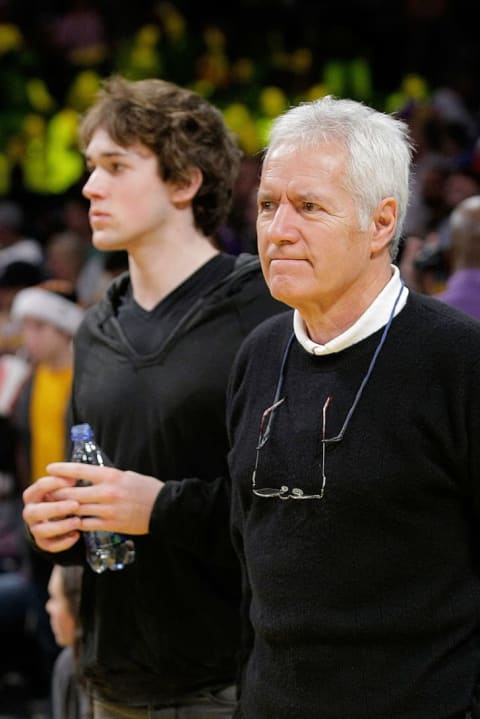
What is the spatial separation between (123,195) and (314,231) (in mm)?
804

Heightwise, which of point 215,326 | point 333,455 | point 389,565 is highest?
point 215,326

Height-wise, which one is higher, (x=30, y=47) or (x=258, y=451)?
(x=30, y=47)

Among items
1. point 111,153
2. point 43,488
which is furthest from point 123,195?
point 43,488

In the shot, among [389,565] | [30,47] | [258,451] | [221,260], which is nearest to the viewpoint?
[389,565]

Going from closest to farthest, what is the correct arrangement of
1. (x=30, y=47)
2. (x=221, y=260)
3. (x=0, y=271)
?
(x=221, y=260) < (x=0, y=271) < (x=30, y=47)

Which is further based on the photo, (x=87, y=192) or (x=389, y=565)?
(x=87, y=192)

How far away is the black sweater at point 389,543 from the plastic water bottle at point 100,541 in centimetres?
63

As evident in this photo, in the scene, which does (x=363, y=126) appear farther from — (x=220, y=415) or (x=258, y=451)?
(x=220, y=415)

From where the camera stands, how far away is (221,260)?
291 cm

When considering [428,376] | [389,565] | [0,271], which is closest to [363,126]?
[428,376]

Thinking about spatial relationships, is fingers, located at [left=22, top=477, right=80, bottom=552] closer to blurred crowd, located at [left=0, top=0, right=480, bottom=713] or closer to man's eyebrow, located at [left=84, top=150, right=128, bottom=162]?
man's eyebrow, located at [left=84, top=150, right=128, bottom=162]

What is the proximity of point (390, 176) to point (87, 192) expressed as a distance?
91 centimetres

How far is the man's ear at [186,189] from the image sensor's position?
2.90m

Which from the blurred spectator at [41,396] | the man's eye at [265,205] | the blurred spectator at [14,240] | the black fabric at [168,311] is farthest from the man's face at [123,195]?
the blurred spectator at [14,240]
